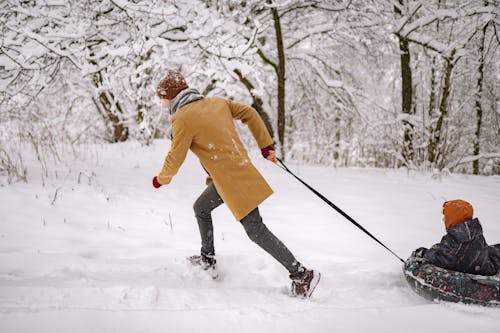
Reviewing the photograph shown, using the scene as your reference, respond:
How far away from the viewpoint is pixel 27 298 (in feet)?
7.18

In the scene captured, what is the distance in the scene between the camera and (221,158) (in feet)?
7.81

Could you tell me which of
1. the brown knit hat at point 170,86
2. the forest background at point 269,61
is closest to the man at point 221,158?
the brown knit hat at point 170,86

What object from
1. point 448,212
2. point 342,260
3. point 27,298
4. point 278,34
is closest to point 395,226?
point 342,260

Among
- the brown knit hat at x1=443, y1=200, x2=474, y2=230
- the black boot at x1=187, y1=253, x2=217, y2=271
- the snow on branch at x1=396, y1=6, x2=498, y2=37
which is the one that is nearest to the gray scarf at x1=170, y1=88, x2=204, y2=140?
the black boot at x1=187, y1=253, x2=217, y2=271

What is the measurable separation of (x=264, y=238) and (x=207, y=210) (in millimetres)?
542

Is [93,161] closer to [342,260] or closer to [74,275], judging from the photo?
[74,275]

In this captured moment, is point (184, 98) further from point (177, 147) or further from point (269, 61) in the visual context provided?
point (269, 61)

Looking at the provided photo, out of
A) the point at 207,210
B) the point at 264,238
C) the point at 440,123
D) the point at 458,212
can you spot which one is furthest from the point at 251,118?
the point at 440,123

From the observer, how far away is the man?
7.64 feet

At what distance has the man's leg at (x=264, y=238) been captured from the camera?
2426mm

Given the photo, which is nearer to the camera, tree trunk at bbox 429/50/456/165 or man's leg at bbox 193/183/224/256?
man's leg at bbox 193/183/224/256

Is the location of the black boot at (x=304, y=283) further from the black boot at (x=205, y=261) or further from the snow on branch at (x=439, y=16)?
the snow on branch at (x=439, y=16)

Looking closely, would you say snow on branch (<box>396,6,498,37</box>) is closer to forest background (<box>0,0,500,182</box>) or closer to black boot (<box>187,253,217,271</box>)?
forest background (<box>0,0,500,182</box>)

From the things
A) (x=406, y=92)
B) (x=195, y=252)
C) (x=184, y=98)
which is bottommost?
(x=195, y=252)
